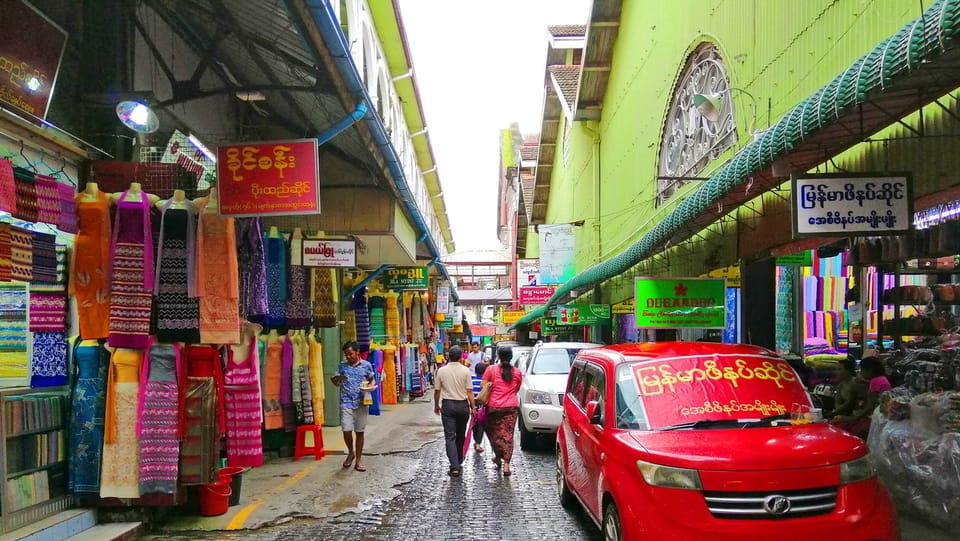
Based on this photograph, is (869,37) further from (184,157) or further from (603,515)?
(184,157)

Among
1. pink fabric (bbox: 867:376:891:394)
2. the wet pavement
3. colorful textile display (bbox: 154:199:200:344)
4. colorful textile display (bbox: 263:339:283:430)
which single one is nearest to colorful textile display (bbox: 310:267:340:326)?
colorful textile display (bbox: 263:339:283:430)

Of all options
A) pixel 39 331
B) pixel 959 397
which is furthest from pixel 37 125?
pixel 959 397

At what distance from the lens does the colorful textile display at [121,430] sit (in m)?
6.25

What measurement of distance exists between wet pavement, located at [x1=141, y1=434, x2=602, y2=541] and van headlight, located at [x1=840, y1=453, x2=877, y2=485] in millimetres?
2474

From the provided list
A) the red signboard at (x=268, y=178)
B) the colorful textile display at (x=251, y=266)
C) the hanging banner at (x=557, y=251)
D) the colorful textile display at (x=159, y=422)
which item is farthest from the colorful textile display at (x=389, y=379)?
the colorful textile display at (x=159, y=422)

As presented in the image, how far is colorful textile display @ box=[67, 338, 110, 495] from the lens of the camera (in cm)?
630

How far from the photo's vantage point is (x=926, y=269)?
12781 mm

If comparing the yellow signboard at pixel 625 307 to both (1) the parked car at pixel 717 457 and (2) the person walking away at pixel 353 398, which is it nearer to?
(2) the person walking away at pixel 353 398

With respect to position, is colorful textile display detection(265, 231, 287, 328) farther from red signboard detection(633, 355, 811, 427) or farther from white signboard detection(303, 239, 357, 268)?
red signboard detection(633, 355, 811, 427)

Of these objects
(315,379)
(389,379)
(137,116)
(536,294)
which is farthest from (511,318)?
(137,116)

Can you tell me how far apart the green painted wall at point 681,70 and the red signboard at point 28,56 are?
7332 millimetres

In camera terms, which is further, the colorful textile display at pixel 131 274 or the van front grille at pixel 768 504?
the colorful textile display at pixel 131 274

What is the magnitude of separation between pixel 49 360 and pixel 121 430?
86 cm

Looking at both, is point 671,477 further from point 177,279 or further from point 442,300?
point 442,300
